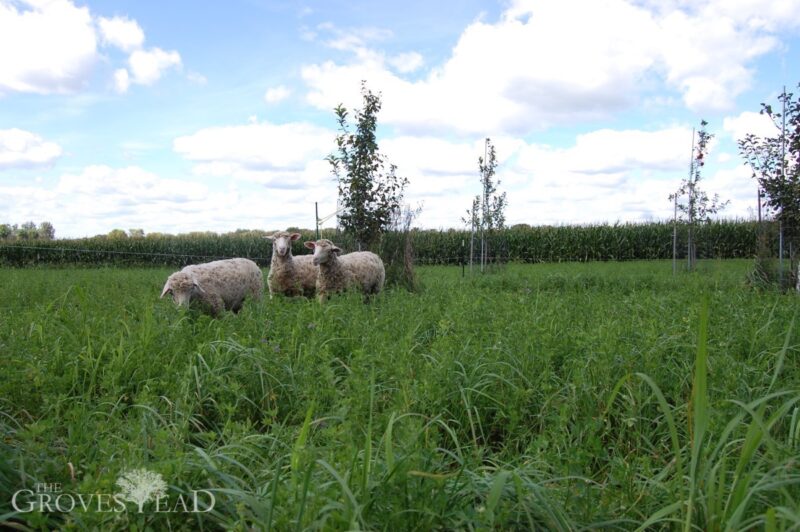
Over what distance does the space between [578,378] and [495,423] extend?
1.97ft

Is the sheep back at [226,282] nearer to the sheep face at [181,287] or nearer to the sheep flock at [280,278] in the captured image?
the sheep flock at [280,278]

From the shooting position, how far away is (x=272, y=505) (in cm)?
189

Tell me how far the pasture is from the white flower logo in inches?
1.8

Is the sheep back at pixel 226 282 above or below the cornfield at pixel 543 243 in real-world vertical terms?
below

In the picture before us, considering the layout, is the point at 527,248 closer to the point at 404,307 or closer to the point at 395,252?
the point at 395,252

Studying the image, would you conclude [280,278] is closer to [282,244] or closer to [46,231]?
[282,244]

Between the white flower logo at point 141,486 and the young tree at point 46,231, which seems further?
the young tree at point 46,231

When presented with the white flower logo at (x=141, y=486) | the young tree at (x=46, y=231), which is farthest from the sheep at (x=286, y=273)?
the young tree at (x=46, y=231)

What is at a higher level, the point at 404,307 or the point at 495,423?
the point at 404,307

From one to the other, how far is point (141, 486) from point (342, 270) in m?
7.68

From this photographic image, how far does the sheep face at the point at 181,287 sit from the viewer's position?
6945mm

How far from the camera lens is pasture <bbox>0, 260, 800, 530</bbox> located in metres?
2.05

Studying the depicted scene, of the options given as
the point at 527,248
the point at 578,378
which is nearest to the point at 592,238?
the point at 527,248

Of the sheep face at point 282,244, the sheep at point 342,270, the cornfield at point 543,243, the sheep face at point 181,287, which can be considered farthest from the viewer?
the cornfield at point 543,243
